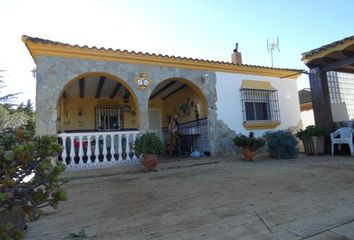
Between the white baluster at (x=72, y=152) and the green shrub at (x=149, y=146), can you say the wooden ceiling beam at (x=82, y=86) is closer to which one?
the white baluster at (x=72, y=152)

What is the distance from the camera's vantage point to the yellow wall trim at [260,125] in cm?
836

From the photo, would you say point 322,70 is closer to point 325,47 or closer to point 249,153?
point 325,47

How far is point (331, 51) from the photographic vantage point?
265 inches

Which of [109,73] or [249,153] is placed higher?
[109,73]

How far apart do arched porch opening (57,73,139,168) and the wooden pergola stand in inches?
214

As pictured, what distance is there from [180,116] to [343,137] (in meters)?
5.47

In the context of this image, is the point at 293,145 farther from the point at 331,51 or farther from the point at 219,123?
the point at 331,51

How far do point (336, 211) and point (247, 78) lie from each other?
6.76 m

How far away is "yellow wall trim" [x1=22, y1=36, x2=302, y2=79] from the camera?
5785 mm

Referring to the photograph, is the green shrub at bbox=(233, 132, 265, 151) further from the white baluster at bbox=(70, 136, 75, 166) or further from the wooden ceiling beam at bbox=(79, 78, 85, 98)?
the wooden ceiling beam at bbox=(79, 78, 85, 98)

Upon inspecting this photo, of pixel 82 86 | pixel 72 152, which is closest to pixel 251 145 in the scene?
pixel 72 152

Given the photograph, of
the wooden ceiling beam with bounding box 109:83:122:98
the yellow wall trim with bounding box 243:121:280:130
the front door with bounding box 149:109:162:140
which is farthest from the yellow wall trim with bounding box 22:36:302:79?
the front door with bounding box 149:109:162:140

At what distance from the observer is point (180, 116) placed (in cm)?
991

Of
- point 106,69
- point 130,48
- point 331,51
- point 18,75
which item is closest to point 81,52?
point 106,69
